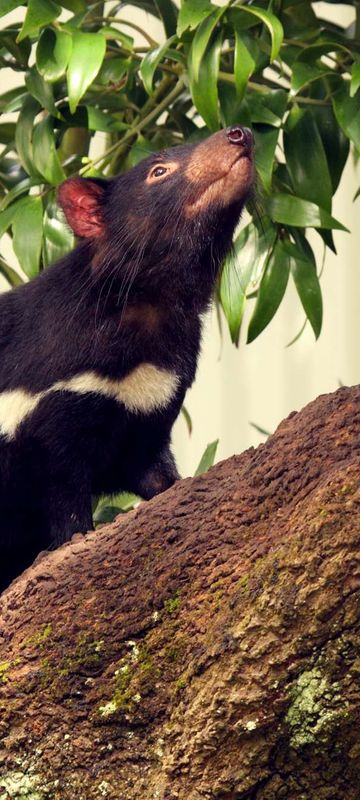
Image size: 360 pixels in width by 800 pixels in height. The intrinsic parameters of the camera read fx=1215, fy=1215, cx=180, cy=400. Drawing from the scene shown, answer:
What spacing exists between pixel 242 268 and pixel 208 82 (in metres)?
0.48

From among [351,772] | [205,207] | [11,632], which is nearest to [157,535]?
[11,632]

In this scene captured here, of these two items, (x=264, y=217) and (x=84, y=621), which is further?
(x=264, y=217)

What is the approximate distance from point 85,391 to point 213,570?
0.68 m

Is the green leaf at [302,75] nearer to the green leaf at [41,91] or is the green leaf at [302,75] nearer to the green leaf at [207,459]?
the green leaf at [41,91]

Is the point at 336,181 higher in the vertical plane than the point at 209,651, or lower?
higher

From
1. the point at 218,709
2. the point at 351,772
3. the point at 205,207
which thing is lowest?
the point at 351,772

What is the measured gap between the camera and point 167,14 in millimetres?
3312

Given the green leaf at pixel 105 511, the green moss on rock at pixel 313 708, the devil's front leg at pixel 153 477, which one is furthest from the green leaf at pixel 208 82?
the green moss on rock at pixel 313 708

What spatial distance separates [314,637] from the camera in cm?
152

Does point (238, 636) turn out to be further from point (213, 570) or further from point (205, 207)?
point (205, 207)

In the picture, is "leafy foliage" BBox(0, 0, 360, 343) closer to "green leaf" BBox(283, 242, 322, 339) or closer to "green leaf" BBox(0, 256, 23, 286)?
"green leaf" BBox(283, 242, 322, 339)

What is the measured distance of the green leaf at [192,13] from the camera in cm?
268

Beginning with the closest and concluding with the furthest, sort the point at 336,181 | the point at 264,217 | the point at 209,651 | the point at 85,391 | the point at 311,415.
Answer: the point at 209,651 → the point at 311,415 → the point at 85,391 → the point at 264,217 → the point at 336,181

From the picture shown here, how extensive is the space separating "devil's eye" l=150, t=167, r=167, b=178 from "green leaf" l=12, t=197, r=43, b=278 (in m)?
0.54
